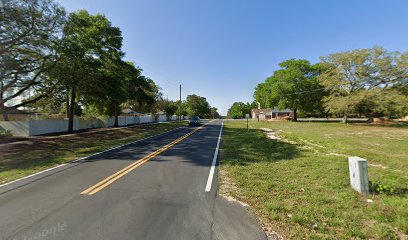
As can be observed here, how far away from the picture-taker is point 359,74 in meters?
38.4

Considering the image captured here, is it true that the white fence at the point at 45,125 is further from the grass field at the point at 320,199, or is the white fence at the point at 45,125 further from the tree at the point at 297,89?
the tree at the point at 297,89

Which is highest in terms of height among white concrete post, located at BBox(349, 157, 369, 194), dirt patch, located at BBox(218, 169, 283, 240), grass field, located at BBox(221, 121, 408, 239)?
white concrete post, located at BBox(349, 157, 369, 194)

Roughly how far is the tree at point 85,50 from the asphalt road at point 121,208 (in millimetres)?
14212

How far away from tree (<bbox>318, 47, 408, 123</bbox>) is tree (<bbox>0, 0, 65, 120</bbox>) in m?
39.4

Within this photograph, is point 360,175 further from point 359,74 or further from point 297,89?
point 297,89

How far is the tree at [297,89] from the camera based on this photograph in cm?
4934

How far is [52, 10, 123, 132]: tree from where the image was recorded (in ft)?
63.2

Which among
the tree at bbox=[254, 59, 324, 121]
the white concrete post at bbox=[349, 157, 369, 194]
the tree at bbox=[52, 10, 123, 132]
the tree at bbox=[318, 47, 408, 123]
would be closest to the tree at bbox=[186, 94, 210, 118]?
the tree at bbox=[254, 59, 324, 121]

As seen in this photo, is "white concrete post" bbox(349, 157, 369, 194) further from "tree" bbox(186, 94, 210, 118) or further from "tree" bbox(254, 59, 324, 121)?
"tree" bbox(186, 94, 210, 118)

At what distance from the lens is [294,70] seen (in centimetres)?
5097

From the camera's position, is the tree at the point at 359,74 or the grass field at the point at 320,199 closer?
the grass field at the point at 320,199

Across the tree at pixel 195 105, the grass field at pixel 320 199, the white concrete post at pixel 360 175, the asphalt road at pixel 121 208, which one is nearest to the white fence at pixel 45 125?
the asphalt road at pixel 121 208

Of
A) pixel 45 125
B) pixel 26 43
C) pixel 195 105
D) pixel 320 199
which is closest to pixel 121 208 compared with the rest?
pixel 320 199

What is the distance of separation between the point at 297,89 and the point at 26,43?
1795 inches
